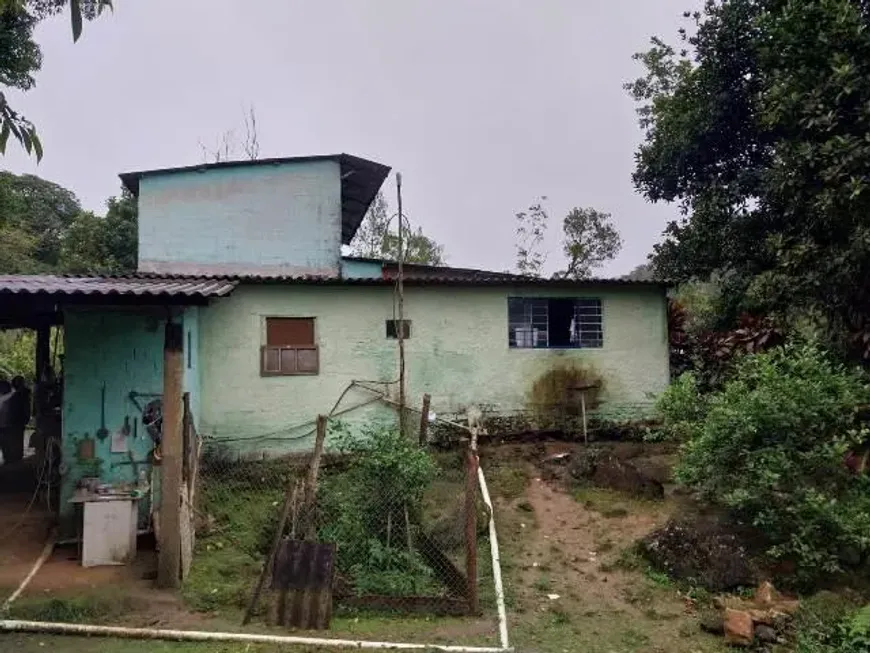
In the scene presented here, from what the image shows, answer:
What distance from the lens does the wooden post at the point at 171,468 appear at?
657cm

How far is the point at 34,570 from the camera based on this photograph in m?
6.95

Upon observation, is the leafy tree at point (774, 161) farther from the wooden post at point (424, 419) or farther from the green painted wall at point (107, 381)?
the green painted wall at point (107, 381)

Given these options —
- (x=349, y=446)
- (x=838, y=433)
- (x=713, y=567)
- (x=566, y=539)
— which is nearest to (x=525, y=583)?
(x=566, y=539)

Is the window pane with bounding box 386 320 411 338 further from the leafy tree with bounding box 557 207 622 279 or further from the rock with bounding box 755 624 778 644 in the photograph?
the leafy tree with bounding box 557 207 622 279

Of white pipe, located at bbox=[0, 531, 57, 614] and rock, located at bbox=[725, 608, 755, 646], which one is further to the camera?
white pipe, located at bbox=[0, 531, 57, 614]

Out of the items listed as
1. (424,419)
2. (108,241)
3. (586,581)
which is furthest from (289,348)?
(108,241)

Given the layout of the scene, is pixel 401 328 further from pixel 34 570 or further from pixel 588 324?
pixel 34 570

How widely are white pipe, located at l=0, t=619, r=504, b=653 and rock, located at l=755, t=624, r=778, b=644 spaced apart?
7.70 feet

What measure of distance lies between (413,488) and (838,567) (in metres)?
4.26

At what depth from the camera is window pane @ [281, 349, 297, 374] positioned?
36.6 feet

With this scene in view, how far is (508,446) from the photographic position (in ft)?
37.4

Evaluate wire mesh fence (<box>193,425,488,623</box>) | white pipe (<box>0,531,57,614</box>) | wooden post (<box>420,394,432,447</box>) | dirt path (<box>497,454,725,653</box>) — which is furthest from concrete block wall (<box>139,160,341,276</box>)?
dirt path (<box>497,454,725,653</box>)

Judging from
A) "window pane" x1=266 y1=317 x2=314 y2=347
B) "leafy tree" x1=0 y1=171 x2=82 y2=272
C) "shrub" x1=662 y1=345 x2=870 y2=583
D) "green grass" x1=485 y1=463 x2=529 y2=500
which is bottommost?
"green grass" x1=485 y1=463 x2=529 y2=500

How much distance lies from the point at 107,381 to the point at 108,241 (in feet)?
53.3
